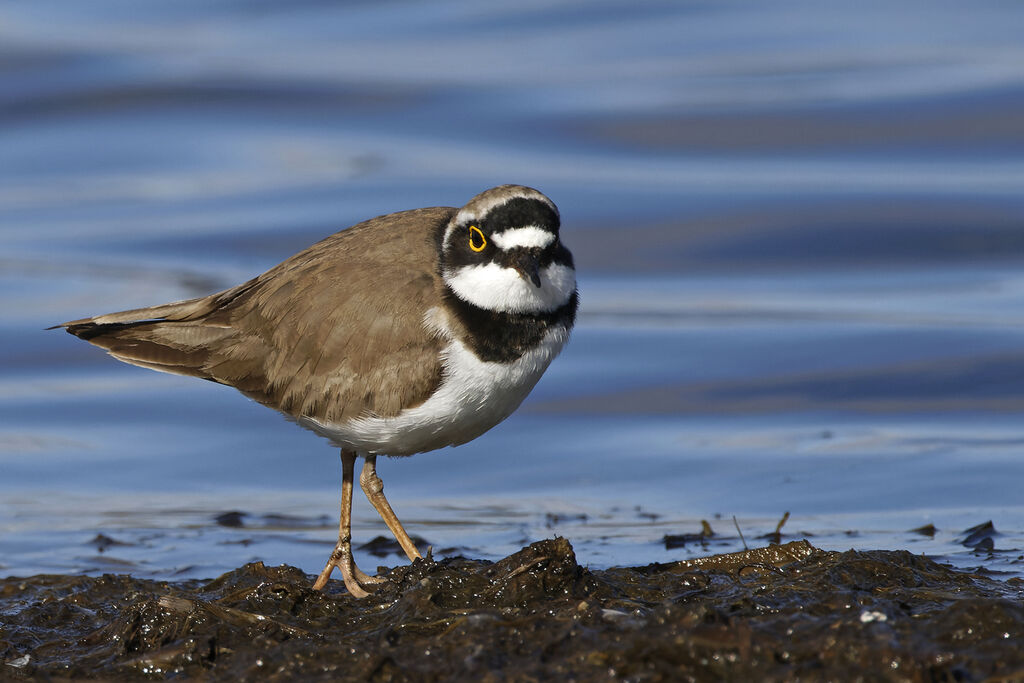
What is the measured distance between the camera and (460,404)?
6961mm

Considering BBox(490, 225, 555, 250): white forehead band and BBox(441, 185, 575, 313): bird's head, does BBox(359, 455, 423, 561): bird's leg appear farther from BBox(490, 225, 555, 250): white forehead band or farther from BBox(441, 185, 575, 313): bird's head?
BBox(490, 225, 555, 250): white forehead band

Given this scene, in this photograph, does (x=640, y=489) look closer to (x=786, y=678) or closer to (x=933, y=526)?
(x=933, y=526)

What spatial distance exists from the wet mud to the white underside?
77cm

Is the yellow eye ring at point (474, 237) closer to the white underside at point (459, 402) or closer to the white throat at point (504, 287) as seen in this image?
the white throat at point (504, 287)

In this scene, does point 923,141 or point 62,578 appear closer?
point 62,578

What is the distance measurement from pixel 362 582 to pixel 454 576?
1259mm

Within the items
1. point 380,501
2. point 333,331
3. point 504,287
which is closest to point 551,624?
point 504,287

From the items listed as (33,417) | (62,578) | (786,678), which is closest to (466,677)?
(786,678)

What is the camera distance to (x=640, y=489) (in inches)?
396

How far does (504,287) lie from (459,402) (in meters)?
0.59

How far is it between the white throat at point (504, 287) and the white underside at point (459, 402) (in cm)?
16

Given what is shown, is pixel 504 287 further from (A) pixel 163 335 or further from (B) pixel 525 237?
(A) pixel 163 335

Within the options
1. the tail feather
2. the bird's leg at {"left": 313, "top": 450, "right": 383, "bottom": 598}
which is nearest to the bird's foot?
the bird's leg at {"left": 313, "top": 450, "right": 383, "bottom": 598}

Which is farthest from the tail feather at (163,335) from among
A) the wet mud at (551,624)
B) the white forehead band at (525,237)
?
the white forehead band at (525,237)
